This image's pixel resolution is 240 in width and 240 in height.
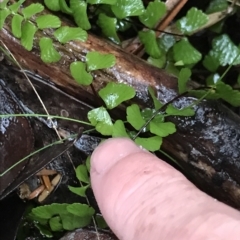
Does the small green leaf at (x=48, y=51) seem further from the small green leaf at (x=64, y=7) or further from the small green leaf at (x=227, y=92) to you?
the small green leaf at (x=227, y=92)

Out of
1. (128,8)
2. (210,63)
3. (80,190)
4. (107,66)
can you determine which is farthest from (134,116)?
(210,63)

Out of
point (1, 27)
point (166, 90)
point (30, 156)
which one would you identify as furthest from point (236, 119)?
point (1, 27)

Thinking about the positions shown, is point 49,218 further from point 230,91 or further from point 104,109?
point 230,91

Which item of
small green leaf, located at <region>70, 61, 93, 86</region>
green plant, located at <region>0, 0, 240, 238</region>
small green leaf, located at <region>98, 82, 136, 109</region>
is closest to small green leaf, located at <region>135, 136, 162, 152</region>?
green plant, located at <region>0, 0, 240, 238</region>

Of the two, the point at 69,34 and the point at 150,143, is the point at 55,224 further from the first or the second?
the point at 69,34

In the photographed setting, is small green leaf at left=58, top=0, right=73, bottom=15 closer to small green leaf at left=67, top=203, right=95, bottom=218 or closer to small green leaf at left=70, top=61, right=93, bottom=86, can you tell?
small green leaf at left=70, top=61, right=93, bottom=86

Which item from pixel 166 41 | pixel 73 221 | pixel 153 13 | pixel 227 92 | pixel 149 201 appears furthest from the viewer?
pixel 166 41
